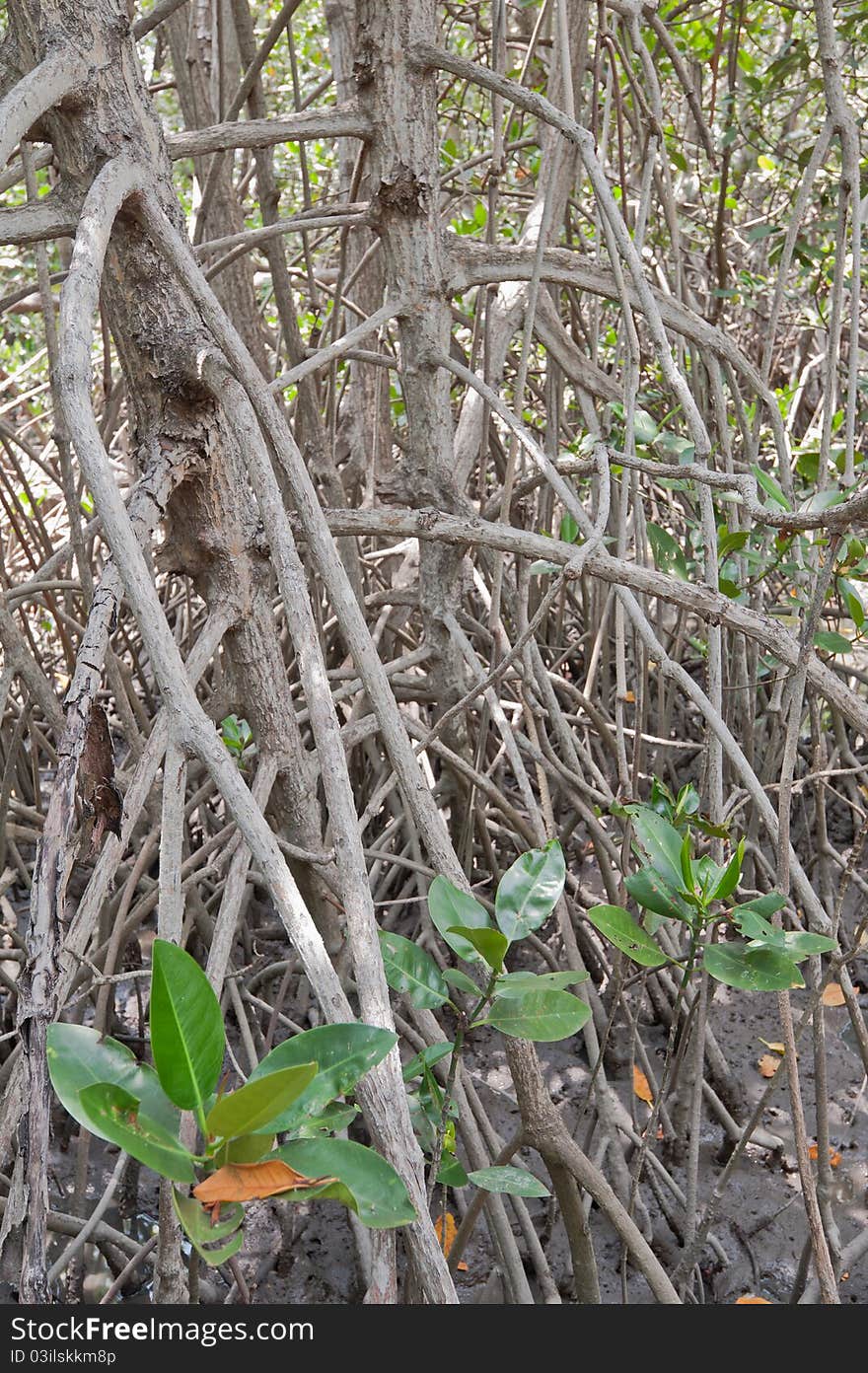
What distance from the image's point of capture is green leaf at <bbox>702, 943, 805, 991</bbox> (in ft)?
3.25

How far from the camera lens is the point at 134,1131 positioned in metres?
0.59

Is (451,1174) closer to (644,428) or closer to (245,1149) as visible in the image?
(245,1149)

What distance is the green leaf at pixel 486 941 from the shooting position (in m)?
0.85

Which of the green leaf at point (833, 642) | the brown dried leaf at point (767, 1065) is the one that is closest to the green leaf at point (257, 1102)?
the green leaf at point (833, 642)

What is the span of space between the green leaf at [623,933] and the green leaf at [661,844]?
0.18 feet

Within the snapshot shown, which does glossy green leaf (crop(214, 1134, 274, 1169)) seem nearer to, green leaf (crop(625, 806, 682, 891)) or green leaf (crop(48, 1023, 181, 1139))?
green leaf (crop(48, 1023, 181, 1139))

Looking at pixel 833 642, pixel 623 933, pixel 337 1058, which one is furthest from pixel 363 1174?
pixel 833 642

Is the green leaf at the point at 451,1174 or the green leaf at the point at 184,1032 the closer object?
the green leaf at the point at 184,1032

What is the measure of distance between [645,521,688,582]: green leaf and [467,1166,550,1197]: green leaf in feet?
2.75

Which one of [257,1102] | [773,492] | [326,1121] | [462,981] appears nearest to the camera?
[257,1102]

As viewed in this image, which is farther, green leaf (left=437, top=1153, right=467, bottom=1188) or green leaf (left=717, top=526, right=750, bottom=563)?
green leaf (left=717, top=526, right=750, bottom=563)

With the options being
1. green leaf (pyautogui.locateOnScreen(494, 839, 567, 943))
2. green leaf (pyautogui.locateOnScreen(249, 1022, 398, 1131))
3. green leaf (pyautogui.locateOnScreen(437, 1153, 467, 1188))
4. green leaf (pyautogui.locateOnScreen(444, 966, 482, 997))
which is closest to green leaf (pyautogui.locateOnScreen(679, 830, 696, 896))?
green leaf (pyautogui.locateOnScreen(494, 839, 567, 943))

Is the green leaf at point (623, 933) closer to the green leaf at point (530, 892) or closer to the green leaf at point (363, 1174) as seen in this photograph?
the green leaf at point (530, 892)

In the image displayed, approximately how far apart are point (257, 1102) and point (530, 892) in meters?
0.44
